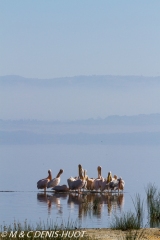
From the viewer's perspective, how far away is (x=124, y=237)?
44.4 ft

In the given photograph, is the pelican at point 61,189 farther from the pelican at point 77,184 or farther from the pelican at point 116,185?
the pelican at point 116,185

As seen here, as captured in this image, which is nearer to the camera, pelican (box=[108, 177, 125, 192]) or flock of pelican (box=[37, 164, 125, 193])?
flock of pelican (box=[37, 164, 125, 193])

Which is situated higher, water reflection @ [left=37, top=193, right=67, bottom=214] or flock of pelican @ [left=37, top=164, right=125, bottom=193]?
flock of pelican @ [left=37, top=164, right=125, bottom=193]

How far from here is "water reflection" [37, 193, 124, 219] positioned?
64.1 feet

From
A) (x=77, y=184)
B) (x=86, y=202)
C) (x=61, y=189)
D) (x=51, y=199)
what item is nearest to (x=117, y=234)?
(x=86, y=202)

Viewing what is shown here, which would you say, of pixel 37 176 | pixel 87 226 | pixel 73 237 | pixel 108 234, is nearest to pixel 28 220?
pixel 87 226

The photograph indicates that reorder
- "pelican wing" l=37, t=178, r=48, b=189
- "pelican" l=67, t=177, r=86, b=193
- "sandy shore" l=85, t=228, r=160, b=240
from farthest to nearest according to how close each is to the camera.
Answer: "pelican wing" l=37, t=178, r=48, b=189, "pelican" l=67, t=177, r=86, b=193, "sandy shore" l=85, t=228, r=160, b=240

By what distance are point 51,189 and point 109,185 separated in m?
2.17

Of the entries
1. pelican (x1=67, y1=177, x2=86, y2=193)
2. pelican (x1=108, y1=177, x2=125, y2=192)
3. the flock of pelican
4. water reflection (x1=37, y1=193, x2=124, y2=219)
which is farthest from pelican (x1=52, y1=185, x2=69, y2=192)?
pelican (x1=108, y1=177, x2=125, y2=192)

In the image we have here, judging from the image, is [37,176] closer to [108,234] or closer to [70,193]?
[70,193]

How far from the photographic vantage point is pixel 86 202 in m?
20.5

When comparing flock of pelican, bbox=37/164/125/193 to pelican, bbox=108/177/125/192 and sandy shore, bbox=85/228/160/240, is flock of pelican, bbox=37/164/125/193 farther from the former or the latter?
sandy shore, bbox=85/228/160/240

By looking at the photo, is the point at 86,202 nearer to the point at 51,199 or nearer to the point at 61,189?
the point at 51,199

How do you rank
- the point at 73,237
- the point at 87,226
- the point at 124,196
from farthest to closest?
the point at 124,196 → the point at 87,226 → the point at 73,237
